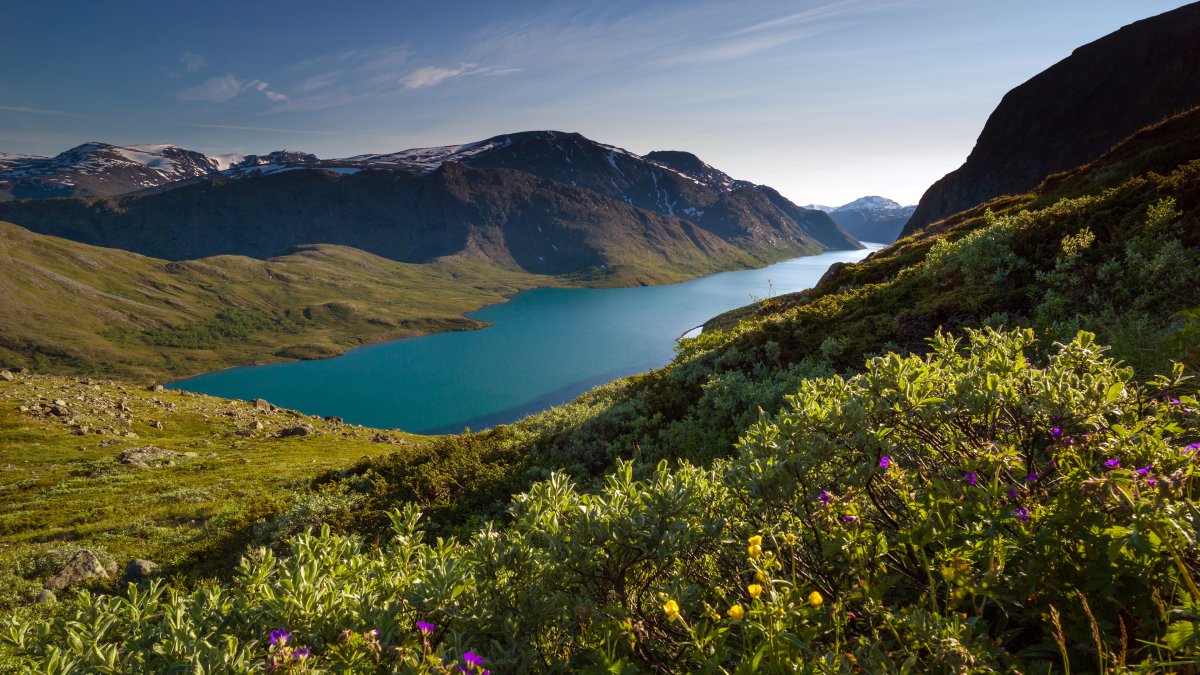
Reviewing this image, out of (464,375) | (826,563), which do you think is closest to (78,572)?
(826,563)

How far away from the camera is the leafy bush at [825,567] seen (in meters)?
2.12

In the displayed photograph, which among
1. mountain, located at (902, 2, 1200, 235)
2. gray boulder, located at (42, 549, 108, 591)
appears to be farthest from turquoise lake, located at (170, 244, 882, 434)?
gray boulder, located at (42, 549, 108, 591)

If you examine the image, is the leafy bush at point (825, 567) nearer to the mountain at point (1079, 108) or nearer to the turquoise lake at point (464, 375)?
the turquoise lake at point (464, 375)

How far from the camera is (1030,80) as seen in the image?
12850 cm

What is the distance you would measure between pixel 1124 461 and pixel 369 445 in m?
47.3

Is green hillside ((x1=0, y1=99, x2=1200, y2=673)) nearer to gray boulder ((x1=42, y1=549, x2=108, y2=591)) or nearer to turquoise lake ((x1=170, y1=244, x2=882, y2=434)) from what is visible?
gray boulder ((x1=42, y1=549, x2=108, y2=591))

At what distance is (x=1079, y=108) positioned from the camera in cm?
11194

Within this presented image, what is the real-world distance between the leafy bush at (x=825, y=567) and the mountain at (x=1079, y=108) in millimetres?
109787

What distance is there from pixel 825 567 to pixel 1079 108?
6425 inches

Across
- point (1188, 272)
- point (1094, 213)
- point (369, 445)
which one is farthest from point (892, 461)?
point (369, 445)

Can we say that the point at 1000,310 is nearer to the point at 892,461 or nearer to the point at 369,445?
the point at 892,461

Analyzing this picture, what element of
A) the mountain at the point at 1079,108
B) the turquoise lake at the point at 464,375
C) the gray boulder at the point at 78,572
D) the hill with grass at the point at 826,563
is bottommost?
the turquoise lake at the point at 464,375

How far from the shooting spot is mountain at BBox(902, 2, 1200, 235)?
310 ft

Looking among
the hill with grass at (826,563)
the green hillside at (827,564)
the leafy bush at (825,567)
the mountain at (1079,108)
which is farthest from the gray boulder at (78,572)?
the mountain at (1079,108)
